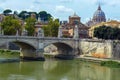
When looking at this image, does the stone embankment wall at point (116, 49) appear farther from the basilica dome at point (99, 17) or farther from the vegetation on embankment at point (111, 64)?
the basilica dome at point (99, 17)

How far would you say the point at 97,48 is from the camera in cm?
3000

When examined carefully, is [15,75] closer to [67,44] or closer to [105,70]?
[105,70]

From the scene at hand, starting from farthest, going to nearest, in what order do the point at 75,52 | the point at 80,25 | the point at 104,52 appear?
the point at 80,25 → the point at 75,52 → the point at 104,52

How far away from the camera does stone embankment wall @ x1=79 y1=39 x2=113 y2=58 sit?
1128 inches

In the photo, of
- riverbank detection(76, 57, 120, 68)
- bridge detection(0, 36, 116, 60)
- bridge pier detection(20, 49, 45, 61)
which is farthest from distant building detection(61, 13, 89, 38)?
riverbank detection(76, 57, 120, 68)

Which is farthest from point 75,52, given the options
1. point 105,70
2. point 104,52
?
point 105,70

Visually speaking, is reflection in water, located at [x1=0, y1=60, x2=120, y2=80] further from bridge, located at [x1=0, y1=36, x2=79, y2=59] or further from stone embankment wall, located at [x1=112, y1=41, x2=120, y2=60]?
stone embankment wall, located at [x1=112, y1=41, x2=120, y2=60]

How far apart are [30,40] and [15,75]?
778 centimetres

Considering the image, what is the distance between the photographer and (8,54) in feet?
108

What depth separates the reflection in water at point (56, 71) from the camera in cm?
1959

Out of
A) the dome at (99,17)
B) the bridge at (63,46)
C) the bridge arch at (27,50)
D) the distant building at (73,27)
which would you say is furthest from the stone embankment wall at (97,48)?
the dome at (99,17)

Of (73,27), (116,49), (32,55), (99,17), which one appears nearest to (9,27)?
(32,55)

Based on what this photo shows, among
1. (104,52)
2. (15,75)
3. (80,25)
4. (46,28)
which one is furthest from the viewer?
(80,25)

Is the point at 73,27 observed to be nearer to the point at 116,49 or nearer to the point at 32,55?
the point at 116,49
